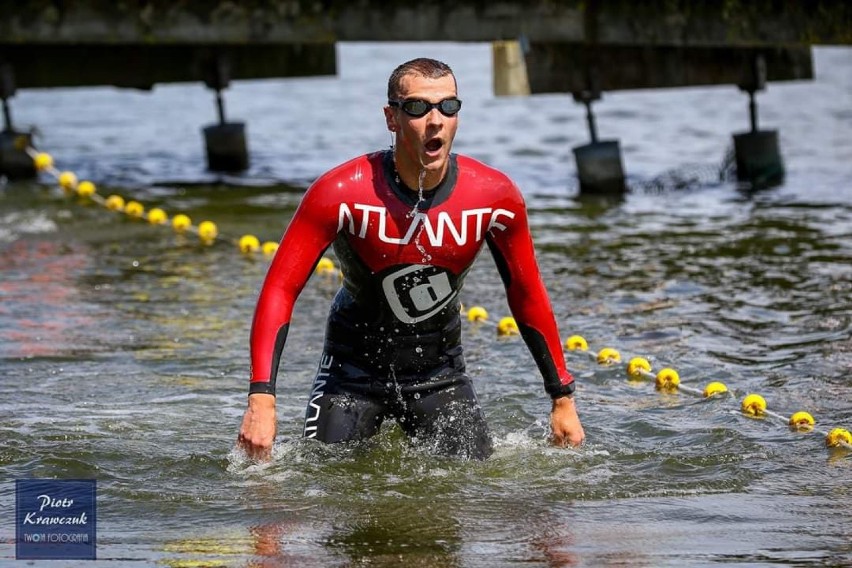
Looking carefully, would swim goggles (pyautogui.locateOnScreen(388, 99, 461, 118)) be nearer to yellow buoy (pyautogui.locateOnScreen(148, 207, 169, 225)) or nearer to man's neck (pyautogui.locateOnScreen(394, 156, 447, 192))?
man's neck (pyautogui.locateOnScreen(394, 156, 447, 192))

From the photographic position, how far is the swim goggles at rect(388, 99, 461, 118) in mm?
5789

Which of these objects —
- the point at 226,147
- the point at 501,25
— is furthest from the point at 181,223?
the point at 226,147

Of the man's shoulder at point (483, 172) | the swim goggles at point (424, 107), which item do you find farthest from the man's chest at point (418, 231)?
the swim goggles at point (424, 107)

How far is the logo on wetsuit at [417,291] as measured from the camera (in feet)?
20.1

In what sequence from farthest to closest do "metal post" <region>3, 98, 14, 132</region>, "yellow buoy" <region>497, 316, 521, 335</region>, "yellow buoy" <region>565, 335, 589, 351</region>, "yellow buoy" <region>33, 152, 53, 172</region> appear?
"metal post" <region>3, 98, 14, 132</region> → "yellow buoy" <region>33, 152, 53, 172</region> → "yellow buoy" <region>497, 316, 521, 335</region> → "yellow buoy" <region>565, 335, 589, 351</region>

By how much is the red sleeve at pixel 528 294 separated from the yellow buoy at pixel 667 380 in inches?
92.5

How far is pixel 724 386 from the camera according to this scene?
27.2ft

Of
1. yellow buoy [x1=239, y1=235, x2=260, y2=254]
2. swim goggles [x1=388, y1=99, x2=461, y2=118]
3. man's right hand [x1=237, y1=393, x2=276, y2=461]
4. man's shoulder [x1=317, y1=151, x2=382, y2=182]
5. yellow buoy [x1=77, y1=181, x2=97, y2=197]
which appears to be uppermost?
swim goggles [x1=388, y1=99, x2=461, y2=118]

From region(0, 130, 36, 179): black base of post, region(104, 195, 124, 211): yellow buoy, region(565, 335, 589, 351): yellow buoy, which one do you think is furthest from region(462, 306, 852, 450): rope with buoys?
region(0, 130, 36, 179): black base of post

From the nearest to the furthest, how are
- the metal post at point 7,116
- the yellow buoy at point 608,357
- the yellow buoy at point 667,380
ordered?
the yellow buoy at point 667,380, the yellow buoy at point 608,357, the metal post at point 7,116

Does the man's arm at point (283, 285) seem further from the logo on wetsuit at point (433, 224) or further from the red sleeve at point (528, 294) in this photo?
the red sleeve at point (528, 294)

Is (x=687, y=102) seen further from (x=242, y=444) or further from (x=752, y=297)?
(x=242, y=444)

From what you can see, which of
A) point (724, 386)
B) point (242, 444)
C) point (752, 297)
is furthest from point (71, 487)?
point (752, 297)

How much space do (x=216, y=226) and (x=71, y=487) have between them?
796cm
